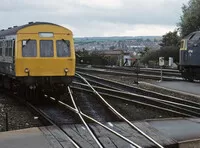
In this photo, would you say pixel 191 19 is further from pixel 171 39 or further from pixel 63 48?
pixel 63 48

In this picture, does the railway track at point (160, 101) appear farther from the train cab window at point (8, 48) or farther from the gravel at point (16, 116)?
the train cab window at point (8, 48)

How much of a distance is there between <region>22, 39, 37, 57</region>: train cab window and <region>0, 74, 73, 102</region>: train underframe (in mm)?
832

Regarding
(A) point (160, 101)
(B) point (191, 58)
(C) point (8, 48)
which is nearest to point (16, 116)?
(C) point (8, 48)

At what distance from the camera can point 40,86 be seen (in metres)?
15.3

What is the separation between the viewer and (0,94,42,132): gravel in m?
11.5

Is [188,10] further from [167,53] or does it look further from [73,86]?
[73,86]

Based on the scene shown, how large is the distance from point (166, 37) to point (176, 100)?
48.1 meters

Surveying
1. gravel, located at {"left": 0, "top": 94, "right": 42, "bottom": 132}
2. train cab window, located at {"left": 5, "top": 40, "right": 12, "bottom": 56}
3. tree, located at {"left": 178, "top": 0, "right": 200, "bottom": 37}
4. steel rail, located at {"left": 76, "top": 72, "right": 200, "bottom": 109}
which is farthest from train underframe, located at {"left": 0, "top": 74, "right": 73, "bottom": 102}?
tree, located at {"left": 178, "top": 0, "right": 200, "bottom": 37}

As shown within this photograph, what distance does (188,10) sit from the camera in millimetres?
50875

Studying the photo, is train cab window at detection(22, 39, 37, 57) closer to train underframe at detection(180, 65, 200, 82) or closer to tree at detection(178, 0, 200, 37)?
train underframe at detection(180, 65, 200, 82)

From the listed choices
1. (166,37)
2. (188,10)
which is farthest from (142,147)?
(166,37)

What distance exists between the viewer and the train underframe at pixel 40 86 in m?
15.0

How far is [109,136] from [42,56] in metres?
6.11

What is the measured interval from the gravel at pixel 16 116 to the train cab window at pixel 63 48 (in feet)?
7.43
